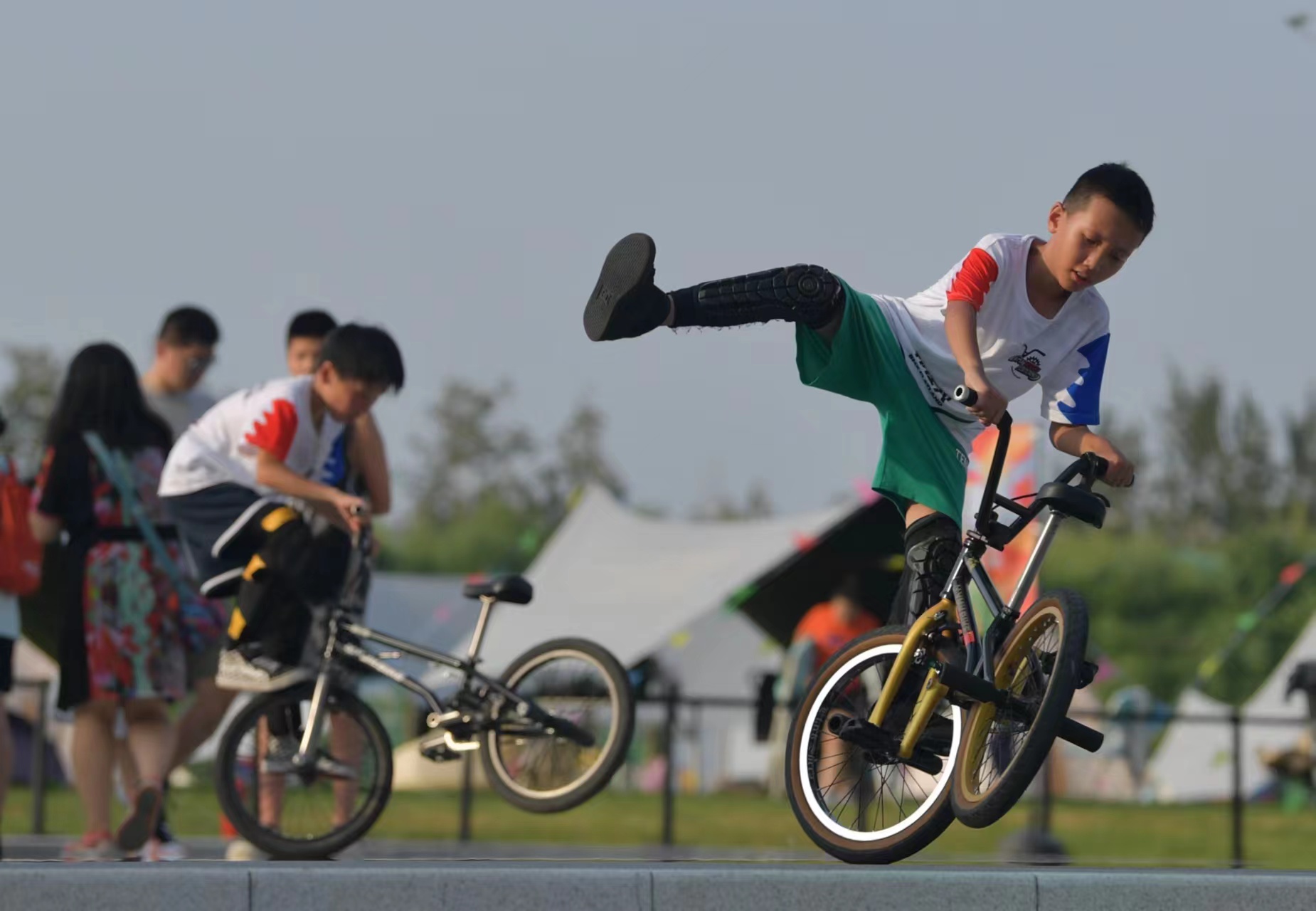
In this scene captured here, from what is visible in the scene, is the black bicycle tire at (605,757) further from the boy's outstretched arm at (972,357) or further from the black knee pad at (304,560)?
the boy's outstretched arm at (972,357)

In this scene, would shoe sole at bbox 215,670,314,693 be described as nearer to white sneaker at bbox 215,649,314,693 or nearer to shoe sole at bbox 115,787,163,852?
white sneaker at bbox 215,649,314,693

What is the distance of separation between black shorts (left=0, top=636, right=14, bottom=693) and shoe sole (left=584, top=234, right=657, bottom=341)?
297cm

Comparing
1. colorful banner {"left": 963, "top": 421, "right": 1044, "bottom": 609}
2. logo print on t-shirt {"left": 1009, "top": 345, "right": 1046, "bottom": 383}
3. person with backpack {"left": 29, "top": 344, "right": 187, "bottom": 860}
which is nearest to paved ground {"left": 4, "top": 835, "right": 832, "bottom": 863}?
person with backpack {"left": 29, "top": 344, "right": 187, "bottom": 860}

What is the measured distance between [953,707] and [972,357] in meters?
0.85

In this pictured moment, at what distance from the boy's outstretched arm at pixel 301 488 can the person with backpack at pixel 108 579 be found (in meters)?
0.88

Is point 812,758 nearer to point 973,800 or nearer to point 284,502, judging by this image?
point 973,800

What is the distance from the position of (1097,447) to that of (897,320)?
2.03ft

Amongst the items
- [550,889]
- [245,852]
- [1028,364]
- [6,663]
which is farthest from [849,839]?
[6,663]

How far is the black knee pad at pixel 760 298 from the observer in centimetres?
521

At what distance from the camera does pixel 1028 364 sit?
5.36m

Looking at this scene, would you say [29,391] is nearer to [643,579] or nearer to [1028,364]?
[643,579]

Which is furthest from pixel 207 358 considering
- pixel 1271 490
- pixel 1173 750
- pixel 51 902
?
pixel 1271 490

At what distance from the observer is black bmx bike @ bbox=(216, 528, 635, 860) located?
6.43 meters

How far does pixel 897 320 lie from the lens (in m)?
5.38
